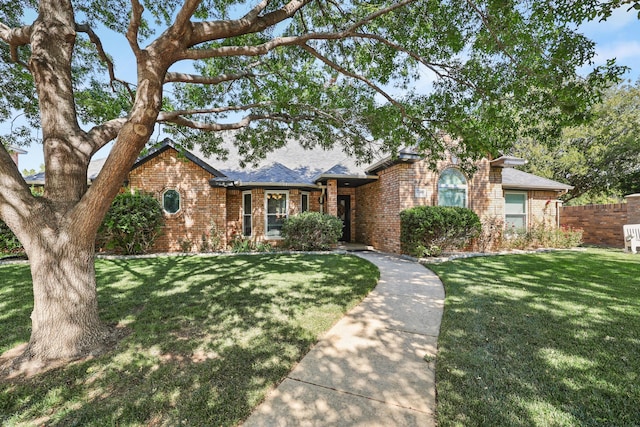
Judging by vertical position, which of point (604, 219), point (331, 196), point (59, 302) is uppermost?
point (331, 196)

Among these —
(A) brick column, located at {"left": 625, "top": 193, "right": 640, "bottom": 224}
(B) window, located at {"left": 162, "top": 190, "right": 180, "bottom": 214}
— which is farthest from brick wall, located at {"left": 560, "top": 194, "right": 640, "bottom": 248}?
(B) window, located at {"left": 162, "top": 190, "right": 180, "bottom": 214}

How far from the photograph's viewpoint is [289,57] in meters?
6.87

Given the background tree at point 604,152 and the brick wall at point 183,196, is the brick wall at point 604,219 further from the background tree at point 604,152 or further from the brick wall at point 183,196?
the brick wall at point 183,196

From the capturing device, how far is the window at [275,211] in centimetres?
1220

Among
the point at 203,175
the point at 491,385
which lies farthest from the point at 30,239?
the point at 203,175

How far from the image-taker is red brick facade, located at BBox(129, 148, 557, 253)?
34.0 feet

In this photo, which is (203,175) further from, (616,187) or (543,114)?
(616,187)

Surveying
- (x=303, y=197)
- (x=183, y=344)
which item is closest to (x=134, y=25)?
(x=183, y=344)

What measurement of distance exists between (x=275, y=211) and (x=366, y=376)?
1001 cm

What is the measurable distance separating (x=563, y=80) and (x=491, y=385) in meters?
4.50

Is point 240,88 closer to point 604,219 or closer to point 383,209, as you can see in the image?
point 383,209

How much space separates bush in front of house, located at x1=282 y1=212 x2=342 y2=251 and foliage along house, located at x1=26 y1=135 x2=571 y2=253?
0.93 meters

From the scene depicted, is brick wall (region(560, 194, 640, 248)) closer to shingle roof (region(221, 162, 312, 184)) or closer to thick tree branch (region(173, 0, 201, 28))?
shingle roof (region(221, 162, 312, 184))

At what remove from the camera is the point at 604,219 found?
12.8 m
